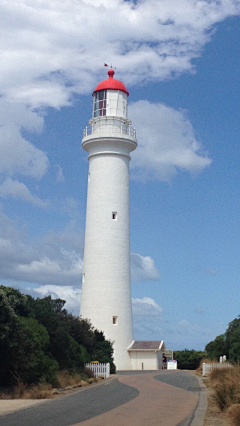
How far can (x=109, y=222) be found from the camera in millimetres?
37094

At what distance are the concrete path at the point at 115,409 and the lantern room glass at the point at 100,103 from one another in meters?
23.3

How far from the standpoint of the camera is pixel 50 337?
2311 centimetres

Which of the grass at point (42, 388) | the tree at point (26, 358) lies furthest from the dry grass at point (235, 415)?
the tree at point (26, 358)

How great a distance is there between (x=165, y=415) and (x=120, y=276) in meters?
24.0

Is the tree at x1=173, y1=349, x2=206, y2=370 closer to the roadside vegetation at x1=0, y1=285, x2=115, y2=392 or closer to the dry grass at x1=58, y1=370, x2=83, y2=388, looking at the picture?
the roadside vegetation at x1=0, y1=285, x2=115, y2=392

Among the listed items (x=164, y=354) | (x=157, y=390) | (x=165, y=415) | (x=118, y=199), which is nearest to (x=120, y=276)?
(x=118, y=199)

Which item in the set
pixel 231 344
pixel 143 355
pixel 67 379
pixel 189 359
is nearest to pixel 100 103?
pixel 143 355

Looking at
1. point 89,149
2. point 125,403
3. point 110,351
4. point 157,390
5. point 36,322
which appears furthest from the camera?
point 89,149

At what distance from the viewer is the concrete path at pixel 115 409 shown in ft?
38.2

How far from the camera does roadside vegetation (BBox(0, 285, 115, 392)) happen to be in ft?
59.6

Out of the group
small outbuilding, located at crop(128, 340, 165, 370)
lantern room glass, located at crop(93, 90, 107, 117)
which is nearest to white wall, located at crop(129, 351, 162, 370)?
small outbuilding, located at crop(128, 340, 165, 370)

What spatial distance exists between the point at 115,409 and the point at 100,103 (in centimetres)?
2845

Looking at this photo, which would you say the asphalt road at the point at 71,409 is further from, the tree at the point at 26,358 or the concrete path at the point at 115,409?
the tree at the point at 26,358

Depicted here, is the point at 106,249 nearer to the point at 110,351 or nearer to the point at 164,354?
the point at 110,351
